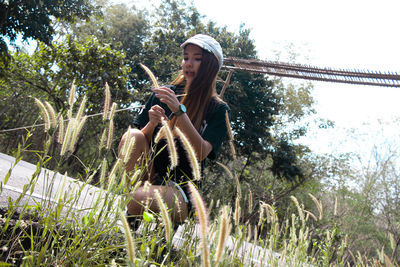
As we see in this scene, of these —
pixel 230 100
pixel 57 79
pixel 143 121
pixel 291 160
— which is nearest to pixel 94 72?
pixel 57 79

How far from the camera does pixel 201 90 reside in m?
2.19

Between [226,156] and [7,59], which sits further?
[226,156]

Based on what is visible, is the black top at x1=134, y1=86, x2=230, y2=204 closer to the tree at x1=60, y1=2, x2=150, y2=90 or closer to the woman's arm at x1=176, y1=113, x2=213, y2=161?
the woman's arm at x1=176, y1=113, x2=213, y2=161

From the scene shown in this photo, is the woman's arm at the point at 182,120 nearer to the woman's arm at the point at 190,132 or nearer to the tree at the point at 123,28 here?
the woman's arm at the point at 190,132

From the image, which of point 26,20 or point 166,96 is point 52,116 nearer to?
point 166,96

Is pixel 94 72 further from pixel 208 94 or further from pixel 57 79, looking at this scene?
pixel 208 94

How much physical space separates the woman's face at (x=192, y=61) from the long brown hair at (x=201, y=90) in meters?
0.03

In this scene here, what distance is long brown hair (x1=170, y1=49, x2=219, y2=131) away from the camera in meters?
2.16

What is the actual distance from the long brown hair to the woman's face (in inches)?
1.2

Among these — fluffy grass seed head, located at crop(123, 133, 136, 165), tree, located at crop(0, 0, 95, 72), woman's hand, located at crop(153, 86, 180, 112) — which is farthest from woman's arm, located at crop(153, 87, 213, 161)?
tree, located at crop(0, 0, 95, 72)

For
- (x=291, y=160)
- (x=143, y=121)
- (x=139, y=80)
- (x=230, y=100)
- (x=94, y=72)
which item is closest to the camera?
(x=143, y=121)

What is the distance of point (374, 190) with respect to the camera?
16141 millimetres

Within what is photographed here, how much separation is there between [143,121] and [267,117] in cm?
1381

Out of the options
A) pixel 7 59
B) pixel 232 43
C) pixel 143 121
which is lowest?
pixel 143 121
